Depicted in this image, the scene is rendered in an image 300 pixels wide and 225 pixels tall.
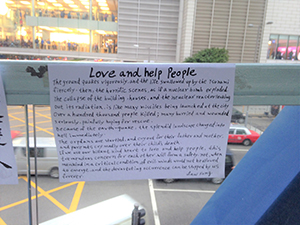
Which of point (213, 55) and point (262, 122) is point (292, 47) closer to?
point (213, 55)

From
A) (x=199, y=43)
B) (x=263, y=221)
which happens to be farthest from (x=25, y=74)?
(x=199, y=43)

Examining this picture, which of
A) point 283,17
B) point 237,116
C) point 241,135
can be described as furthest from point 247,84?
point 283,17

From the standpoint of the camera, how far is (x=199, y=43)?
2178 cm

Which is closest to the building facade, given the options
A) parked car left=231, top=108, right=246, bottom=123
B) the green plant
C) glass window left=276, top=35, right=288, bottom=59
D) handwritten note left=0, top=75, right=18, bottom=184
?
glass window left=276, top=35, right=288, bottom=59

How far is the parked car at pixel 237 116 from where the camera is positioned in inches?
30.4

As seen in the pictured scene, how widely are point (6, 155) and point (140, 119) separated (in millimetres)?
502

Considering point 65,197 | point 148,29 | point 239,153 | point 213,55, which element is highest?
point 148,29

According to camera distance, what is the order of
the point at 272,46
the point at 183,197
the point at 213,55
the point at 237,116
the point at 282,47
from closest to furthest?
the point at 237,116, the point at 183,197, the point at 213,55, the point at 272,46, the point at 282,47

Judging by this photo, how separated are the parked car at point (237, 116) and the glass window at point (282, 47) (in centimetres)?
2436

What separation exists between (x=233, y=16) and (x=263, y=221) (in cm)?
2432

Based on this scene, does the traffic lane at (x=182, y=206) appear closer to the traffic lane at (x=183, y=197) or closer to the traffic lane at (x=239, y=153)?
the traffic lane at (x=183, y=197)

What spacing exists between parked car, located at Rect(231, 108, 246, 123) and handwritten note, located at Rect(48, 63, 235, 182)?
0.10 ft

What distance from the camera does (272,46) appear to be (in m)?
21.4

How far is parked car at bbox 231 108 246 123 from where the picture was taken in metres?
0.77
